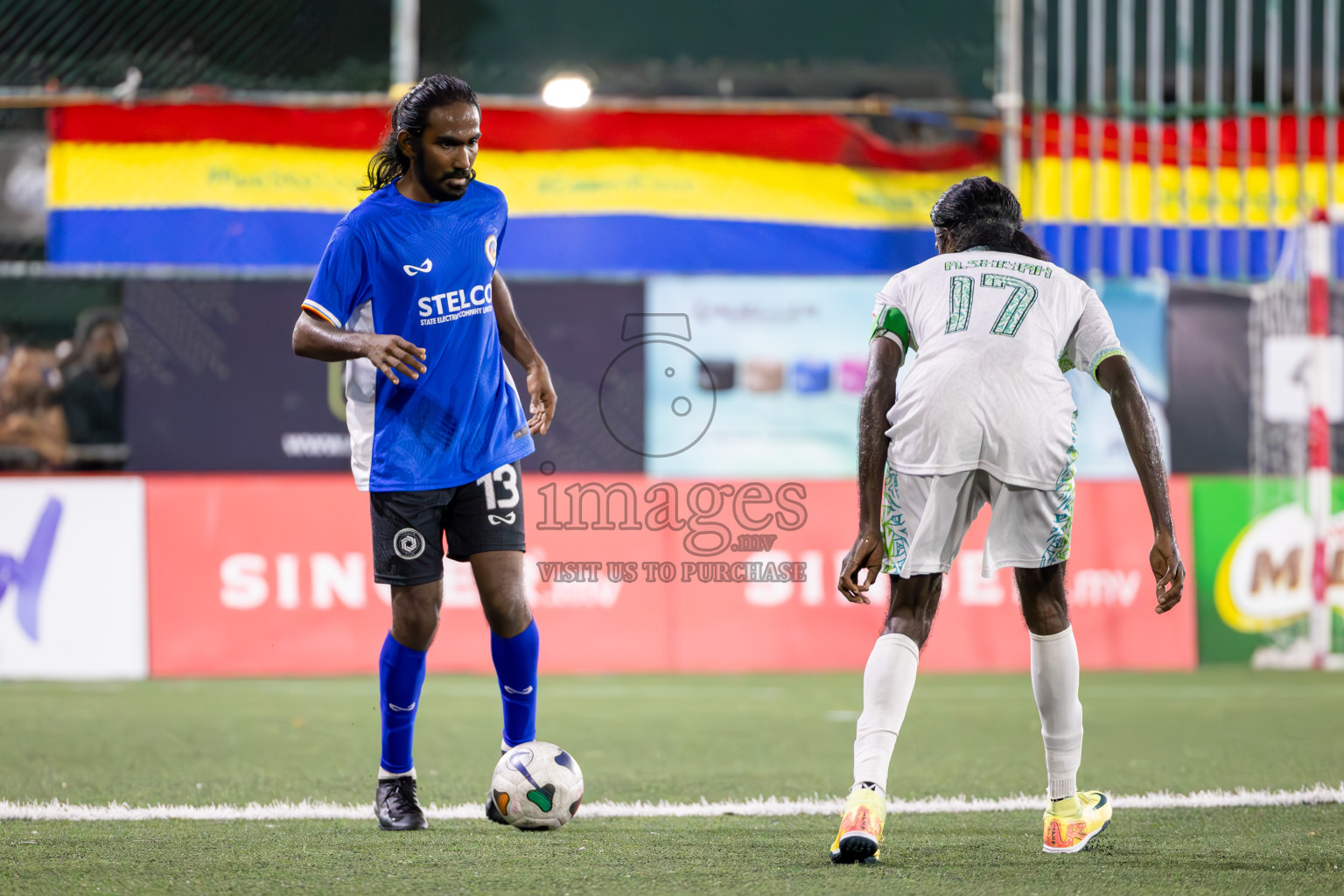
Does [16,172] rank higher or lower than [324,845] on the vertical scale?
higher

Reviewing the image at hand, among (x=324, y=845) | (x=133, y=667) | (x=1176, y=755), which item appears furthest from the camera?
(x=133, y=667)

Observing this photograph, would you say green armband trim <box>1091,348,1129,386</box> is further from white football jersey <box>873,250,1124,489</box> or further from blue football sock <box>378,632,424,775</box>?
blue football sock <box>378,632,424,775</box>

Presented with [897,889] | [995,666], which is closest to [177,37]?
[995,666]

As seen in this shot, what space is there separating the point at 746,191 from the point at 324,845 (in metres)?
8.60

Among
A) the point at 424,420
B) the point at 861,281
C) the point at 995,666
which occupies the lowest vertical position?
the point at 995,666

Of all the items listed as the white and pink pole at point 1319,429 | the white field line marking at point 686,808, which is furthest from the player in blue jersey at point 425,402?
the white and pink pole at point 1319,429

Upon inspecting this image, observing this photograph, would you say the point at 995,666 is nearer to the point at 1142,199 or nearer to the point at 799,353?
the point at 799,353

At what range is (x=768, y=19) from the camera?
12.0 metres

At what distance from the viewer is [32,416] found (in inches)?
395

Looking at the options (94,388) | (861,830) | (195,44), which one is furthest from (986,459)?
(195,44)

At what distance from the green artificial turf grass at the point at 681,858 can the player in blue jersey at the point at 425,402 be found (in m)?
0.47

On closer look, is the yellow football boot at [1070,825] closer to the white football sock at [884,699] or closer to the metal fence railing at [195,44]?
the white football sock at [884,699]

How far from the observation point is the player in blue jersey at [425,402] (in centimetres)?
439

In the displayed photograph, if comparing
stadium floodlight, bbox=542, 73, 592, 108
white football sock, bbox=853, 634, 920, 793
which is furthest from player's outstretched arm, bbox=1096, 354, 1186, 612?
stadium floodlight, bbox=542, 73, 592, 108
